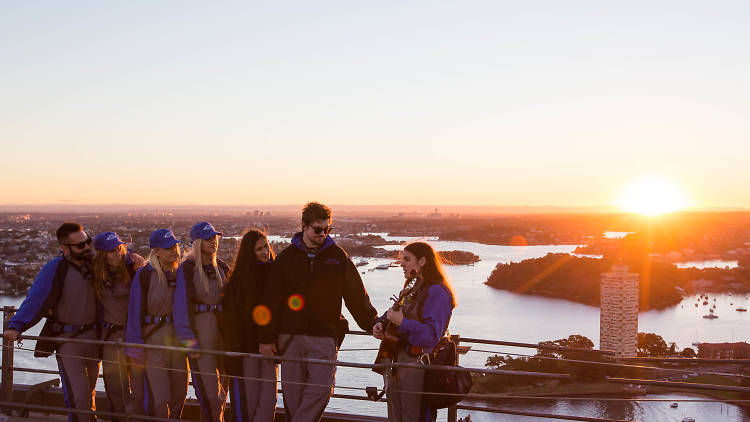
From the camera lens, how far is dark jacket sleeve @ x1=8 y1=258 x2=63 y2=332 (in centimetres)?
337

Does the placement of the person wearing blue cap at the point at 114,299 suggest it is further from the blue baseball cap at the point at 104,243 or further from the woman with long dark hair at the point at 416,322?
the woman with long dark hair at the point at 416,322

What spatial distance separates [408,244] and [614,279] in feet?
145

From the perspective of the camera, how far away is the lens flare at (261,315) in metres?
3.15

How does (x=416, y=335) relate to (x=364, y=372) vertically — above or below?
above

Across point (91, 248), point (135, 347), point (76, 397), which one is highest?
point (91, 248)

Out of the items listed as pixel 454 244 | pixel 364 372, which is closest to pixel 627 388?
pixel 364 372

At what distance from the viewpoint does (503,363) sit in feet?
85.7

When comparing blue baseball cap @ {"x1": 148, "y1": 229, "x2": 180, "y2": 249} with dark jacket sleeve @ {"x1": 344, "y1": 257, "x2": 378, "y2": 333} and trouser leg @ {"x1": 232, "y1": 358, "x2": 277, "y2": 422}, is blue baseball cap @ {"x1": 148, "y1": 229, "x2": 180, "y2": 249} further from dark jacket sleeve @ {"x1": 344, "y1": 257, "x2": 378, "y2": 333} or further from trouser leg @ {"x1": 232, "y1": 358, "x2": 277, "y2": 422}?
dark jacket sleeve @ {"x1": 344, "y1": 257, "x2": 378, "y2": 333}

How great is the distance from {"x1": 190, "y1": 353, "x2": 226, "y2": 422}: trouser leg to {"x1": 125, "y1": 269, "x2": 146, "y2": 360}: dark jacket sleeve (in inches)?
11.2

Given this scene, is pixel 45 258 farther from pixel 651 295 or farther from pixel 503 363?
pixel 651 295

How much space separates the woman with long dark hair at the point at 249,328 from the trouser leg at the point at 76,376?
2.59 ft

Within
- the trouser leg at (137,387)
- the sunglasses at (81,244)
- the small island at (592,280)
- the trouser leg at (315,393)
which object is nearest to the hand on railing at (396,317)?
the trouser leg at (315,393)

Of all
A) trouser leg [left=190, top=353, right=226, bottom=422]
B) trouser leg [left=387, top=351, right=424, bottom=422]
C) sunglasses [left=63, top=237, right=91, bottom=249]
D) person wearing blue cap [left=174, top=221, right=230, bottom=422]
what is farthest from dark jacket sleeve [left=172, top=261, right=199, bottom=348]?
trouser leg [left=387, top=351, right=424, bottom=422]

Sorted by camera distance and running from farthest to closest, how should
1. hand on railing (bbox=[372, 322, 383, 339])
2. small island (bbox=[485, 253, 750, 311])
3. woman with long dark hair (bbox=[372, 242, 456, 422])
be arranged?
small island (bbox=[485, 253, 750, 311]) → hand on railing (bbox=[372, 322, 383, 339]) → woman with long dark hair (bbox=[372, 242, 456, 422])
